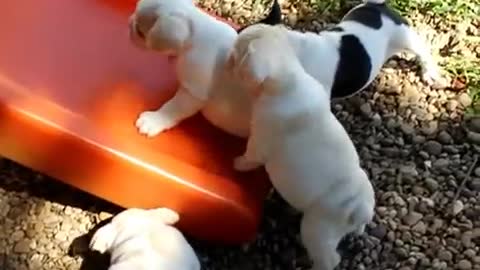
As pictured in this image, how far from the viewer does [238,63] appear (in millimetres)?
1819

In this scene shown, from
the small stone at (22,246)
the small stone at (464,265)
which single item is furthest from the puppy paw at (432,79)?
the small stone at (22,246)

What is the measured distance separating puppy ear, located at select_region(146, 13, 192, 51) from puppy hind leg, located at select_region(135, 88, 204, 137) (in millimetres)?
112

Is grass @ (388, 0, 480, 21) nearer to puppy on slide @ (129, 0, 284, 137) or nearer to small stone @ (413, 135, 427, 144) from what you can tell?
small stone @ (413, 135, 427, 144)

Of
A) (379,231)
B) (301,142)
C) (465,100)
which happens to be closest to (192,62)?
(301,142)

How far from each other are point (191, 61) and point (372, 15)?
421mm

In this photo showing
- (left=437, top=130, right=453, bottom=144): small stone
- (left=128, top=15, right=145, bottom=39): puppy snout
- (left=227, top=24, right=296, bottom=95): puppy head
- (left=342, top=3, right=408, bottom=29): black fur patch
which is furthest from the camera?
(left=437, top=130, right=453, bottom=144): small stone

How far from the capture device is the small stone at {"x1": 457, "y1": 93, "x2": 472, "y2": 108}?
2.33m

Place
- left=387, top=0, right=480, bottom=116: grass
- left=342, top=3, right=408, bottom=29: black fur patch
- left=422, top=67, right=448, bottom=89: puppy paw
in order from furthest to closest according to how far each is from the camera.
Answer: left=387, top=0, right=480, bottom=116: grass
left=422, top=67, right=448, bottom=89: puppy paw
left=342, top=3, right=408, bottom=29: black fur patch

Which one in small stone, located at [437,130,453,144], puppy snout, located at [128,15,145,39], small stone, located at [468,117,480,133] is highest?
puppy snout, located at [128,15,145,39]

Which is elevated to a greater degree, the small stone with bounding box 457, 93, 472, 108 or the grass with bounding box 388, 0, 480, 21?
the grass with bounding box 388, 0, 480, 21

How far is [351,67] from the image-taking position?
2.07 meters

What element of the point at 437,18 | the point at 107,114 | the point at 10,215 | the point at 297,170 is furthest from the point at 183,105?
the point at 437,18

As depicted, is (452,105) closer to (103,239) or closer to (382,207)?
(382,207)

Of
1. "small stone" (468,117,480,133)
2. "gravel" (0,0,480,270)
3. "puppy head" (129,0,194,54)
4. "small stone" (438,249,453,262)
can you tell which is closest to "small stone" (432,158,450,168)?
"gravel" (0,0,480,270)
